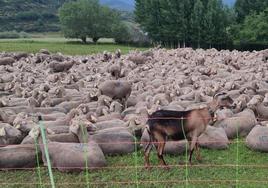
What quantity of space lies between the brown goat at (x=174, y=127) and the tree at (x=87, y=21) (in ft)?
230

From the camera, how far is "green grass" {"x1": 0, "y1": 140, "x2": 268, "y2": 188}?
10125 mm

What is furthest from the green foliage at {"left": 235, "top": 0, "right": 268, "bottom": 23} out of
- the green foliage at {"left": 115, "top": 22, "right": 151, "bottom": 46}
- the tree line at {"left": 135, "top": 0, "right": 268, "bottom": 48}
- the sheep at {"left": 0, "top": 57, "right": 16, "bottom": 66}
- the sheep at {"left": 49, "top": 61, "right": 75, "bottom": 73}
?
the sheep at {"left": 49, "top": 61, "right": 75, "bottom": 73}

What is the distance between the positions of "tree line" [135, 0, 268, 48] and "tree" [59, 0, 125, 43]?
7775 mm

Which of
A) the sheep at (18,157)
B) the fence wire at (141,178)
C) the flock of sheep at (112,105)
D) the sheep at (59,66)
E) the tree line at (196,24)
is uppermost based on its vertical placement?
the tree line at (196,24)

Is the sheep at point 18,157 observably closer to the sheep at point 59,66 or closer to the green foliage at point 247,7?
the sheep at point 59,66

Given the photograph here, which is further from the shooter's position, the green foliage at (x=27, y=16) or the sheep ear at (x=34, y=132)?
the green foliage at (x=27, y=16)

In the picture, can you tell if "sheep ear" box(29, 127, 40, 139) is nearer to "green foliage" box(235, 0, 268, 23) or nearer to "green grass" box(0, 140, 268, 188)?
"green grass" box(0, 140, 268, 188)

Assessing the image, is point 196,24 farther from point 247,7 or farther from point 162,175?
point 162,175

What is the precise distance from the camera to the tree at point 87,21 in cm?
8394

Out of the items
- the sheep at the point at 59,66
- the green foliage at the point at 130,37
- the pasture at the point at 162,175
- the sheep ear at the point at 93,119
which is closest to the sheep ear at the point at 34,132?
the pasture at the point at 162,175

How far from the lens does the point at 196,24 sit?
68875 millimetres

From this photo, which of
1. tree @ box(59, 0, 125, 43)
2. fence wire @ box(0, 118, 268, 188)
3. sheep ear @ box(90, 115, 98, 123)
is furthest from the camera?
tree @ box(59, 0, 125, 43)

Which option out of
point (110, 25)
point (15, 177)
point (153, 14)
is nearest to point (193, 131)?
point (15, 177)

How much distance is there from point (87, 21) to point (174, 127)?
76903mm
